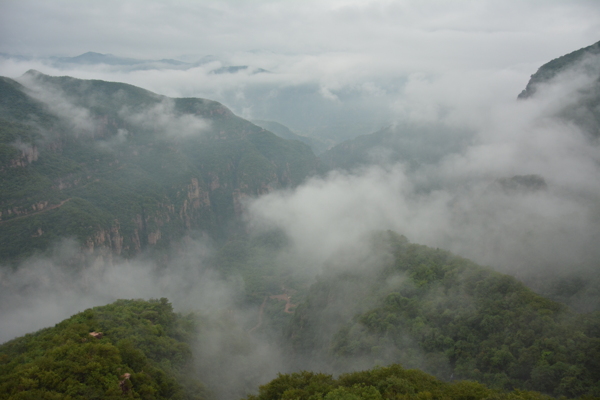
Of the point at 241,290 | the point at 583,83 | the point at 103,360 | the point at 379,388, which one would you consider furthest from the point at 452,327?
the point at 583,83

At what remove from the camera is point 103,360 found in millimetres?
35719

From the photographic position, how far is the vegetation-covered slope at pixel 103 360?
3066 centimetres

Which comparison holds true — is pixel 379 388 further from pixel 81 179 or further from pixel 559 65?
pixel 559 65

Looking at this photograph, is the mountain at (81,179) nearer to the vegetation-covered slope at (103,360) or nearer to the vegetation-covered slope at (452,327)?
the vegetation-covered slope at (103,360)

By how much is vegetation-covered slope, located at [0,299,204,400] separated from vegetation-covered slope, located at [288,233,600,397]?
29.9 m

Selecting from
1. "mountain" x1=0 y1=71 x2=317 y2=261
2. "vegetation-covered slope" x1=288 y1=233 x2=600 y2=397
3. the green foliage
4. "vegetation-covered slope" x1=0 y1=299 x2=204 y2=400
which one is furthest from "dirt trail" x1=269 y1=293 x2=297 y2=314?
the green foliage

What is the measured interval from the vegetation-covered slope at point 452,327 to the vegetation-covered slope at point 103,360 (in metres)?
29.9

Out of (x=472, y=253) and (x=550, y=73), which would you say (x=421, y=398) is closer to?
(x=472, y=253)

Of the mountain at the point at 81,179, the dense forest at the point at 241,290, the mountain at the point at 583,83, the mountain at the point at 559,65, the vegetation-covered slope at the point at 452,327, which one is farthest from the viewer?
the mountain at the point at 559,65

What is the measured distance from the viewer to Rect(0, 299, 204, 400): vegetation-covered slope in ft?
101

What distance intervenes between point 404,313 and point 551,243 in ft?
150

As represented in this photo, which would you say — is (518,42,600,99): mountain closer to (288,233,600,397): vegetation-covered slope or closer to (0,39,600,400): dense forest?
(0,39,600,400): dense forest

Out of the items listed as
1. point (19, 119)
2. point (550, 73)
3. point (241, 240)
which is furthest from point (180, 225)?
point (550, 73)

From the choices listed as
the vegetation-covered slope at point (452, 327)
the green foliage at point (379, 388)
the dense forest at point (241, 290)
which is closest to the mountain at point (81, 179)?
the dense forest at point (241, 290)
